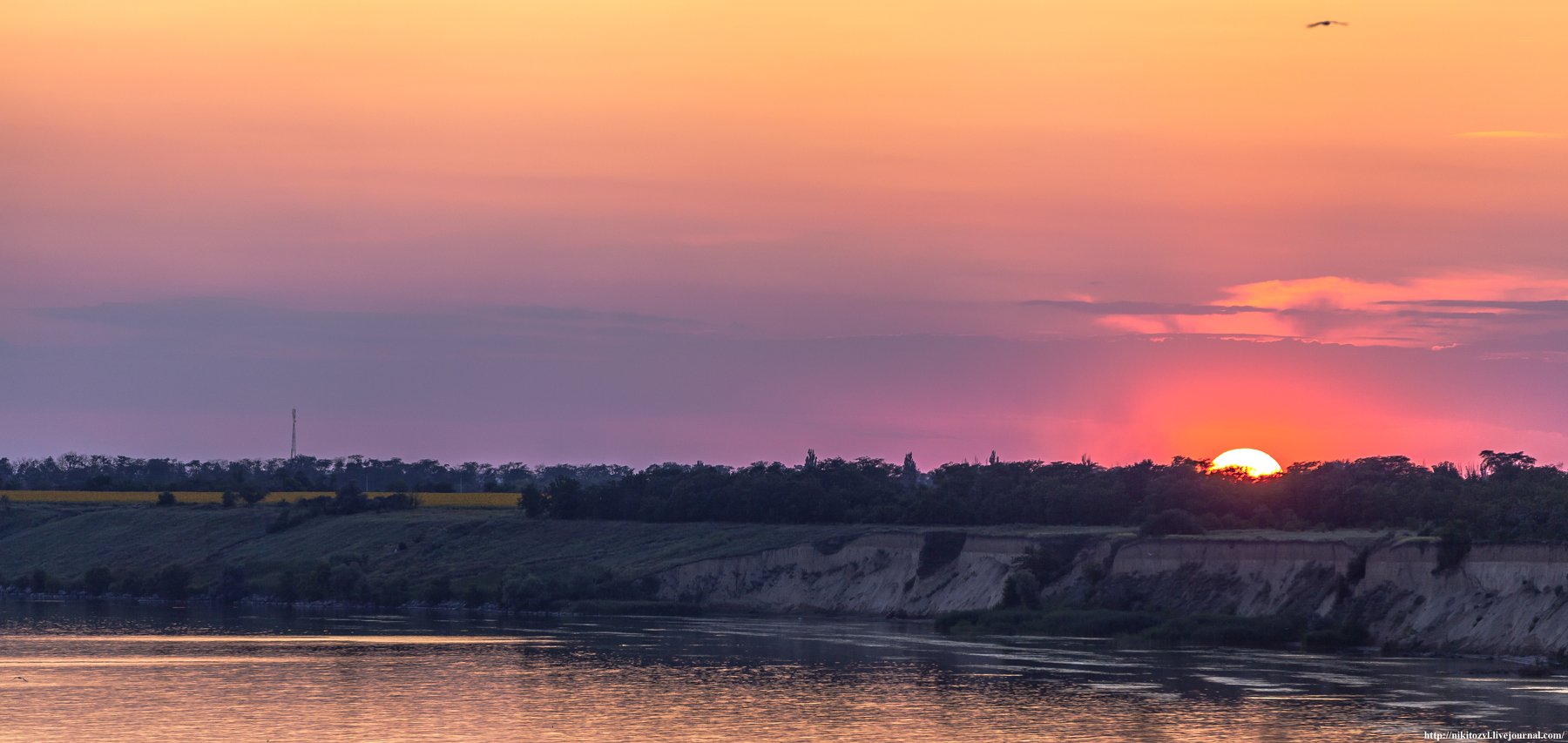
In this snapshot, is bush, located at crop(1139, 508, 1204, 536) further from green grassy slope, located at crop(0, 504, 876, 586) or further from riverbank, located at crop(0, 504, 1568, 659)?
green grassy slope, located at crop(0, 504, 876, 586)

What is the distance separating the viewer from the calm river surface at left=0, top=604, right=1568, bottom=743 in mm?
59938

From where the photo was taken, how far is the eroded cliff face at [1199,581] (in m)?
82.8

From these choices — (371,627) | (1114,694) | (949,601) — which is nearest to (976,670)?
(1114,694)

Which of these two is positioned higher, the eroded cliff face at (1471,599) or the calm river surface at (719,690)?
the eroded cliff face at (1471,599)

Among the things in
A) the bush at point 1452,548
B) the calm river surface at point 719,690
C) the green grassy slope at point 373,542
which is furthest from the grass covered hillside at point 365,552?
the bush at point 1452,548

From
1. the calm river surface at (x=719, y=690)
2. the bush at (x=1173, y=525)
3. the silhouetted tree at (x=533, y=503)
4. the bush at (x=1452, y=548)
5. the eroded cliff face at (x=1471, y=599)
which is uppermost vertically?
the silhouetted tree at (x=533, y=503)

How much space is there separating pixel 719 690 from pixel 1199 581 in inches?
1550

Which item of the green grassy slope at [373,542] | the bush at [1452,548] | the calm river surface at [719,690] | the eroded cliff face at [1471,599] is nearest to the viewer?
the calm river surface at [719,690]

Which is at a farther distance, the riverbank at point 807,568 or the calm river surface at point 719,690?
the riverbank at point 807,568

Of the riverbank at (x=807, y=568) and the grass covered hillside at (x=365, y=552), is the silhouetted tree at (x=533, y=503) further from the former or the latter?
the grass covered hillside at (x=365, y=552)

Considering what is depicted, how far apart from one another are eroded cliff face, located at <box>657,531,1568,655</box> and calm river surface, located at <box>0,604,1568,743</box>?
4995mm

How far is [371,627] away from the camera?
109 meters

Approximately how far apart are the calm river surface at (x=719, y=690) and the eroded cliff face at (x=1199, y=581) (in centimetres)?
499

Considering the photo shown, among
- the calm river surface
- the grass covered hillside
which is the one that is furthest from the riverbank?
the calm river surface
